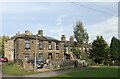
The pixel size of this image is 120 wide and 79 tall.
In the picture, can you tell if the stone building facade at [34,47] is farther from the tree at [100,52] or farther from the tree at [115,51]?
the tree at [115,51]

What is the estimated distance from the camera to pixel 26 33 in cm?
6444

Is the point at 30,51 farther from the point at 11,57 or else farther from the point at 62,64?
the point at 62,64

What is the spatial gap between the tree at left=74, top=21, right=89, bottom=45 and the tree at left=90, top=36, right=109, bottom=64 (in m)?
16.5

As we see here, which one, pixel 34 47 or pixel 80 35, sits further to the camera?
pixel 80 35

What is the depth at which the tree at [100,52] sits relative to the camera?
63906 millimetres

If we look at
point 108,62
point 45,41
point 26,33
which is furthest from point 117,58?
point 26,33

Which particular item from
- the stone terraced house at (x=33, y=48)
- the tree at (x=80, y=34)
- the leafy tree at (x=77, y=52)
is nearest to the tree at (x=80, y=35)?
the tree at (x=80, y=34)

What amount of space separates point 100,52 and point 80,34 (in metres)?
18.4

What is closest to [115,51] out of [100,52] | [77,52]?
[100,52]

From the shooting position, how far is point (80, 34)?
8131 centimetres

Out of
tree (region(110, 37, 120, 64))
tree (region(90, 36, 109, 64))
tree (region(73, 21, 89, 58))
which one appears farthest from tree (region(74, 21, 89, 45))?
tree (region(90, 36, 109, 64))

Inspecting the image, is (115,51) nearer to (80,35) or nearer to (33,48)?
(80,35)

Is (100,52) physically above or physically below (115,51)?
below

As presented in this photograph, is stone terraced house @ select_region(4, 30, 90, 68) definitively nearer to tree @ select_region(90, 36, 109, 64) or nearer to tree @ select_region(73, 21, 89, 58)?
tree @ select_region(90, 36, 109, 64)
